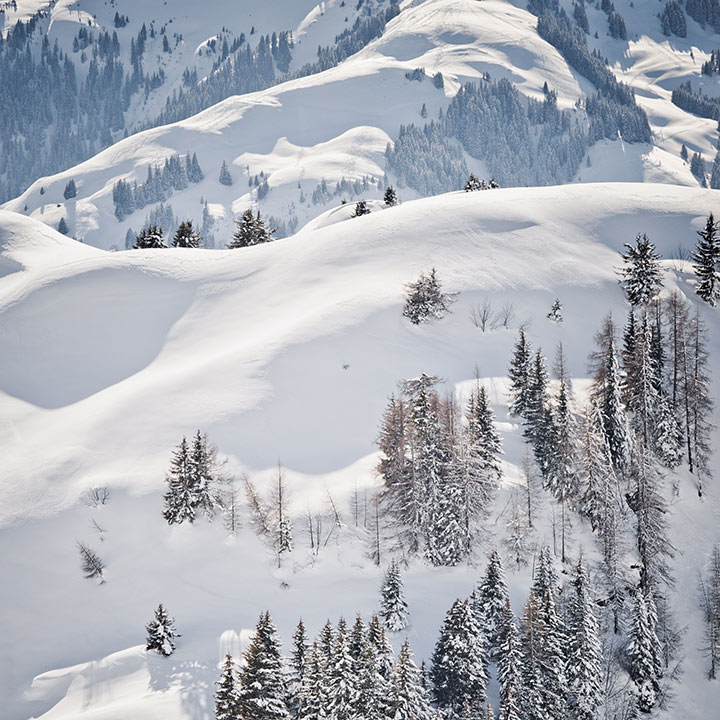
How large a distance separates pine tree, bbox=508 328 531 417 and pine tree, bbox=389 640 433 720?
2469 cm

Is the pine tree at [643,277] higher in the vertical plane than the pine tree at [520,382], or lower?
higher

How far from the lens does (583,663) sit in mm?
36531

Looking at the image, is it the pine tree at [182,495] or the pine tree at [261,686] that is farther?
the pine tree at [182,495]

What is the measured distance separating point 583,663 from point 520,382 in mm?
23168

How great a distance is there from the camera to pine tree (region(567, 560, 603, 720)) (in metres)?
36.5

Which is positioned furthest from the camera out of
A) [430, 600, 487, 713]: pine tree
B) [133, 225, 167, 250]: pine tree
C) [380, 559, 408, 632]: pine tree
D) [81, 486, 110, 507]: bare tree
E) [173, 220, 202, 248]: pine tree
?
[173, 220, 202, 248]: pine tree

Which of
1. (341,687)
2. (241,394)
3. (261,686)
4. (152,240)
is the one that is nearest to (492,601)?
(341,687)

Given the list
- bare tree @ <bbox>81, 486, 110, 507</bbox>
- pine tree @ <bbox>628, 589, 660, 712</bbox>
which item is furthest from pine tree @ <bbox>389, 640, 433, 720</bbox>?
bare tree @ <bbox>81, 486, 110, 507</bbox>

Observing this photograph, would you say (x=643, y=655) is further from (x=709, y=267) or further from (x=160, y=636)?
(x=709, y=267)

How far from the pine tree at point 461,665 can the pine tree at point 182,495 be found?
1982 centimetres

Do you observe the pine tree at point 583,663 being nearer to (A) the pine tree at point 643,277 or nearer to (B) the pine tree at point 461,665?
(B) the pine tree at point 461,665

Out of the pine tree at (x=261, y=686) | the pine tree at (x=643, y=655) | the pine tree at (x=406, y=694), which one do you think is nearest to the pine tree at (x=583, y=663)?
the pine tree at (x=643, y=655)

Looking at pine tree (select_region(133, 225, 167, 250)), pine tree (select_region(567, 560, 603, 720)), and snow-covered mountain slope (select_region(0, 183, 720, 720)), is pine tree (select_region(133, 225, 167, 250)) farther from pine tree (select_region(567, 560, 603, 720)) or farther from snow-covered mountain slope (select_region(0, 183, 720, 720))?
pine tree (select_region(567, 560, 603, 720))

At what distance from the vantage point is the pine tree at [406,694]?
32406 millimetres
